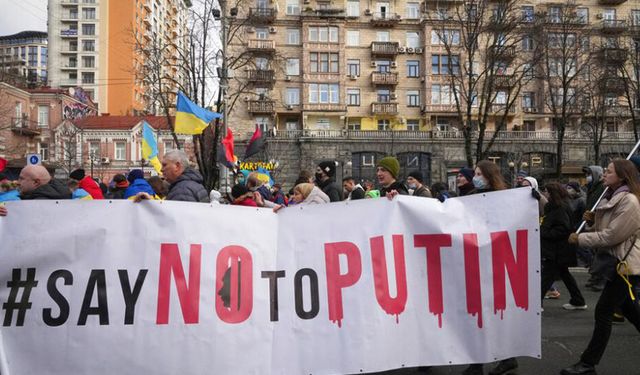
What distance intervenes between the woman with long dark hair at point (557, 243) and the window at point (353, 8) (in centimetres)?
4504

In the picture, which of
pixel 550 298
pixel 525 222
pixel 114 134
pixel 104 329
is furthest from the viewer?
pixel 114 134

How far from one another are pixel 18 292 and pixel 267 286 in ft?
5.57

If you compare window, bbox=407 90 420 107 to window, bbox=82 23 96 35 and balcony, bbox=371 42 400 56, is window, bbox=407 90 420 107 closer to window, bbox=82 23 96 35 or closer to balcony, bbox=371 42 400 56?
balcony, bbox=371 42 400 56

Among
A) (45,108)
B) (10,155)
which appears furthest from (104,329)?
(45,108)

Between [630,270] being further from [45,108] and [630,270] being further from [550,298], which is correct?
[45,108]

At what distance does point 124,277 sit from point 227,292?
726mm

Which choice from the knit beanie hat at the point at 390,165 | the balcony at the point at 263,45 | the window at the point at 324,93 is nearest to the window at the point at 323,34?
the balcony at the point at 263,45

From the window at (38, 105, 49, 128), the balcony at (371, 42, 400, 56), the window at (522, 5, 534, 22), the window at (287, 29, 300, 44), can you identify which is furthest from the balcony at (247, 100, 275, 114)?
the window at (38, 105, 49, 128)

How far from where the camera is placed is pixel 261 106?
46.8 m

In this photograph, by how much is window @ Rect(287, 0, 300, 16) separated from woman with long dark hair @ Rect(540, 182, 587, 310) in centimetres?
4477

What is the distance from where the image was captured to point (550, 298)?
8383mm

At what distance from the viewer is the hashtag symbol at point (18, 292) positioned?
368 centimetres

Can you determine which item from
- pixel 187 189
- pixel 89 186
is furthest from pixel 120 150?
pixel 187 189

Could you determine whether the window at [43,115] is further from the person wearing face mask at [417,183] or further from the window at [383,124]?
the person wearing face mask at [417,183]
